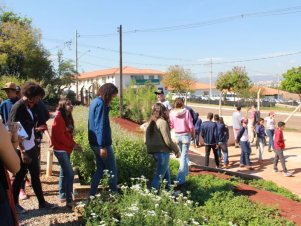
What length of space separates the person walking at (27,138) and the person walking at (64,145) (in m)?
0.27

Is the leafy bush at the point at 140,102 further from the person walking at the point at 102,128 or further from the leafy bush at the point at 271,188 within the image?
the person walking at the point at 102,128

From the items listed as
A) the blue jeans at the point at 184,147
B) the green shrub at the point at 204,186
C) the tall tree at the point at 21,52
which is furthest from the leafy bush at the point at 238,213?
the tall tree at the point at 21,52

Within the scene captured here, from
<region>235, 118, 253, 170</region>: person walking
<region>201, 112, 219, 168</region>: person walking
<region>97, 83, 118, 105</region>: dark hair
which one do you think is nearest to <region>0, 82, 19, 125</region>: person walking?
<region>97, 83, 118, 105</region>: dark hair

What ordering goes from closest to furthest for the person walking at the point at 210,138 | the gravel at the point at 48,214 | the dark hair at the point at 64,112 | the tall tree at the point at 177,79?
the gravel at the point at 48,214 → the dark hair at the point at 64,112 → the person walking at the point at 210,138 → the tall tree at the point at 177,79

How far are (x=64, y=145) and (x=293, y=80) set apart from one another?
5389cm

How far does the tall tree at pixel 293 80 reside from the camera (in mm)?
53875

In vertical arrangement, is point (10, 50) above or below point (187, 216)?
above

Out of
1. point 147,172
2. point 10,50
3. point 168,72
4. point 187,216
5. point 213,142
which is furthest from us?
point 168,72

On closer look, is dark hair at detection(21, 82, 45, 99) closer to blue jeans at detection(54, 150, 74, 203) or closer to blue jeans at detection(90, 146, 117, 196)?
blue jeans at detection(54, 150, 74, 203)

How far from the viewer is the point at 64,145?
201 inches

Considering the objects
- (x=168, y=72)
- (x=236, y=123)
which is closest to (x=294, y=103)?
(x=168, y=72)

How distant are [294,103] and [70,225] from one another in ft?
213

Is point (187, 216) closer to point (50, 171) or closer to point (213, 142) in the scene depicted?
point (50, 171)

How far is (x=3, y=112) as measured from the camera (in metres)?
5.68
